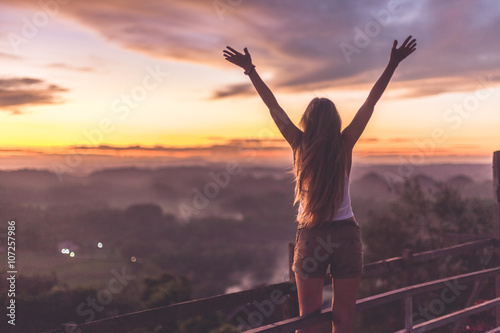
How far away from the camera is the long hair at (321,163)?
9.33 ft

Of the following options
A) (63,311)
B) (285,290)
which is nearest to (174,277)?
(63,311)

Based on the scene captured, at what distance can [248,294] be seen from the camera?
477cm

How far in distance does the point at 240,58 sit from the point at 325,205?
1.10 metres

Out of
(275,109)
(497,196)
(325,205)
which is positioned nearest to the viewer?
(325,205)

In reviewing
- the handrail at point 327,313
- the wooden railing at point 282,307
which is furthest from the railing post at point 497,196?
the handrail at point 327,313

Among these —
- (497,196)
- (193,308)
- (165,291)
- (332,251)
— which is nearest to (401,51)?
(332,251)

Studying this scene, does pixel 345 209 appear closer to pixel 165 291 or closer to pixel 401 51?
pixel 401 51

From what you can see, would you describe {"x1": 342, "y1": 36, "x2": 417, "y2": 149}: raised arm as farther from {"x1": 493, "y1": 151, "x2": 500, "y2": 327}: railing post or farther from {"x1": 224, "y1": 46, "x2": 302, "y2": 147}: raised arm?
{"x1": 493, "y1": 151, "x2": 500, "y2": 327}: railing post

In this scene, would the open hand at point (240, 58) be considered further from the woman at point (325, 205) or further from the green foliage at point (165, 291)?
the green foliage at point (165, 291)

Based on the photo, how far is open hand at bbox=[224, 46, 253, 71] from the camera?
10.8 feet

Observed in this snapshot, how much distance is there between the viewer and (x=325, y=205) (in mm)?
2838

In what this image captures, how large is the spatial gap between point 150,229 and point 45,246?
3485 centimetres

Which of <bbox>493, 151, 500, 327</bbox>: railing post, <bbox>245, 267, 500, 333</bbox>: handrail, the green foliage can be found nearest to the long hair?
<bbox>245, 267, 500, 333</bbox>: handrail

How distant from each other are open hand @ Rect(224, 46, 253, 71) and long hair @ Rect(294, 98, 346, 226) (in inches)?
22.6
